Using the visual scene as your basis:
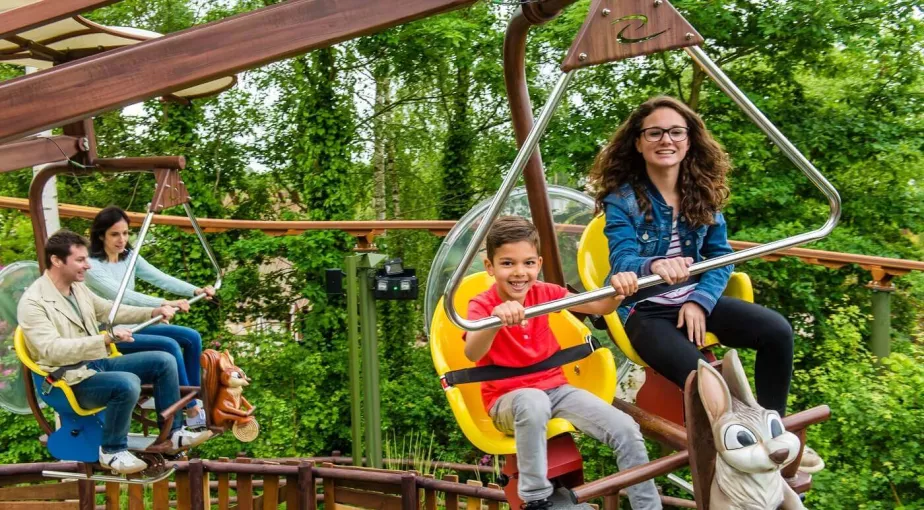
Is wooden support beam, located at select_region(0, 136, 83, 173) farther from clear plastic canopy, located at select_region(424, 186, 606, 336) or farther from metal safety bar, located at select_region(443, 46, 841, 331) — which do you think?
metal safety bar, located at select_region(443, 46, 841, 331)

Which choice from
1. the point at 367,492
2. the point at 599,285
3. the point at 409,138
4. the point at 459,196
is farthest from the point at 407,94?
the point at 599,285

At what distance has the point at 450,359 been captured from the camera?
2170mm

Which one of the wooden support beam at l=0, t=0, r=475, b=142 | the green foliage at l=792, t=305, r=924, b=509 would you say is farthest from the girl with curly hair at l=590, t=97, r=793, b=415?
the green foliage at l=792, t=305, r=924, b=509

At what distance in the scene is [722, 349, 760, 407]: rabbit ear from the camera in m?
1.63

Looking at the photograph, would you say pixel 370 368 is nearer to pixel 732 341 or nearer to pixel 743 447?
pixel 732 341

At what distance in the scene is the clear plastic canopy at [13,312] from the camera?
3.30 metres

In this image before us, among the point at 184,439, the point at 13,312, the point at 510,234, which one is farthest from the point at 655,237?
the point at 13,312

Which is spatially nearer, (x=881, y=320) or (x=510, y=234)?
(x=510, y=234)

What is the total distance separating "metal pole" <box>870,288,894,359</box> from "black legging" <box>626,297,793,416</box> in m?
3.04

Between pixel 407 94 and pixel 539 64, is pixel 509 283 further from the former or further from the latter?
pixel 407 94

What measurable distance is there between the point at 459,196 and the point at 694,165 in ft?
18.9

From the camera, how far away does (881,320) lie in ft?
15.1

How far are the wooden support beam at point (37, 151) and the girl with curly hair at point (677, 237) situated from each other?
181 cm

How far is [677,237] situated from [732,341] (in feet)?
0.89
